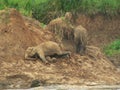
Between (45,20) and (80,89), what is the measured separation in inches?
493

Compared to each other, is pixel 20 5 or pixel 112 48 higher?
pixel 20 5

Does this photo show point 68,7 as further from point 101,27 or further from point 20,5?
point 20,5

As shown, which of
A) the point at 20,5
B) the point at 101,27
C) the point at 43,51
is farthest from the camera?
the point at 101,27

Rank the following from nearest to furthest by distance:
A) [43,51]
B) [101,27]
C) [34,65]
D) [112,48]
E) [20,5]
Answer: [34,65] → [43,51] → [20,5] → [112,48] → [101,27]

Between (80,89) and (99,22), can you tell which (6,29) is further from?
(99,22)

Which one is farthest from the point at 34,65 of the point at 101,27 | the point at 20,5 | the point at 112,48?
the point at 101,27

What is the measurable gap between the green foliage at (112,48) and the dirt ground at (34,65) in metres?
7.17

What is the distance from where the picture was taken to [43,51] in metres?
15.8

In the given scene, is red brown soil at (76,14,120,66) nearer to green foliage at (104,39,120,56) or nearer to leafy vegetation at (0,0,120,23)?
leafy vegetation at (0,0,120,23)

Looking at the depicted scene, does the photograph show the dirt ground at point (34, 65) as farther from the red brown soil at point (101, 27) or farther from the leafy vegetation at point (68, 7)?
the red brown soil at point (101, 27)

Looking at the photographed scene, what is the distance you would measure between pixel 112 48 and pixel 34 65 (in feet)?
34.8

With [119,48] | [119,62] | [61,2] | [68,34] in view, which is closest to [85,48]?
[68,34]

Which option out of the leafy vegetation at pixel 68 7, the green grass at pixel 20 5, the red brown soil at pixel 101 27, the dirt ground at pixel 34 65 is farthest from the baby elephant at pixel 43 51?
the red brown soil at pixel 101 27

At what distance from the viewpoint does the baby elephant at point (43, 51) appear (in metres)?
15.7
